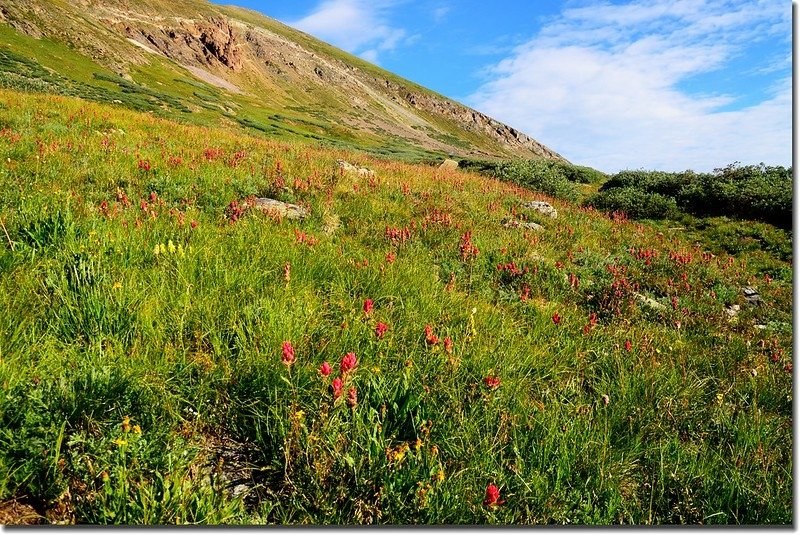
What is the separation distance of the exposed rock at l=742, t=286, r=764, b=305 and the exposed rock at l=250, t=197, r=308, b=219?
8012 millimetres

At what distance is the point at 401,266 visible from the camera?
5.06 meters

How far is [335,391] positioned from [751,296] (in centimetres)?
876

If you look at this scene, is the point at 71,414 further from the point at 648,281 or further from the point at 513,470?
the point at 648,281

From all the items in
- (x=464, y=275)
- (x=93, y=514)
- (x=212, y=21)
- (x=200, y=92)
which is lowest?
(x=93, y=514)

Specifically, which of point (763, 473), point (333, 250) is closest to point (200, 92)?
point (333, 250)

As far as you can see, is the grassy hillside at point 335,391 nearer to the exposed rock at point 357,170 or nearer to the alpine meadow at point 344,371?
the alpine meadow at point 344,371

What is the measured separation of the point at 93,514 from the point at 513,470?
6.44ft

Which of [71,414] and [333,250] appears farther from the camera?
[333,250]

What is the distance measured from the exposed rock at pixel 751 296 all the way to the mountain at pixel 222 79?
108 feet

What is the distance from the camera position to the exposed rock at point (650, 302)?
614 cm

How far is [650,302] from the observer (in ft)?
20.8

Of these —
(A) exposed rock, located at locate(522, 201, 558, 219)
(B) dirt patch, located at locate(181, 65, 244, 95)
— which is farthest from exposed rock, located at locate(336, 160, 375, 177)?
(B) dirt patch, located at locate(181, 65, 244, 95)

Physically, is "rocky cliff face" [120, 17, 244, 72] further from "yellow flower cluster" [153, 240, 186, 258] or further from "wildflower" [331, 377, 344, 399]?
"wildflower" [331, 377, 344, 399]

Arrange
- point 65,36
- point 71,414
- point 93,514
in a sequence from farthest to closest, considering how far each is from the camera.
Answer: point 65,36, point 71,414, point 93,514
